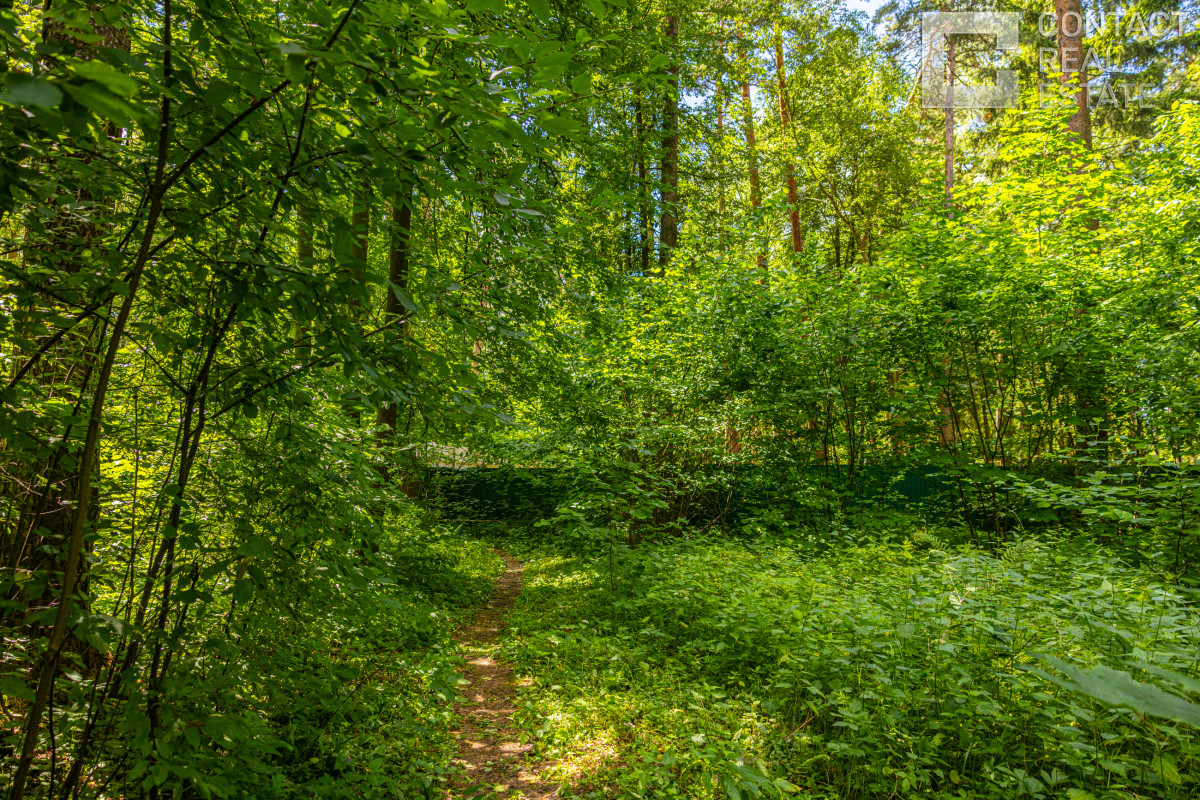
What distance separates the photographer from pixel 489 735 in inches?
154

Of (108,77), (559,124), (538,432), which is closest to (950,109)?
(538,432)

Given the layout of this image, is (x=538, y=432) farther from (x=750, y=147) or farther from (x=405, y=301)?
(x=750, y=147)

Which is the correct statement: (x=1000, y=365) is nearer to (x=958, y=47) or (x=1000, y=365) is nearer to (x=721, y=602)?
(x=721, y=602)

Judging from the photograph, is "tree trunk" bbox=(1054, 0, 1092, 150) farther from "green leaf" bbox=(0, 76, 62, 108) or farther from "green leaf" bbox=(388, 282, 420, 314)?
"green leaf" bbox=(0, 76, 62, 108)

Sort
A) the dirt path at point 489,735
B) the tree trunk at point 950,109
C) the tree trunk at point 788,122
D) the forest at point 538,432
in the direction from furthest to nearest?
1. the tree trunk at point 950,109
2. the tree trunk at point 788,122
3. the dirt path at point 489,735
4. the forest at point 538,432

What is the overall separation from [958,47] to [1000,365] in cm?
1391

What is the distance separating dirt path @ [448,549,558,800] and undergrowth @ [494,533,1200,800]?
0.18 metres

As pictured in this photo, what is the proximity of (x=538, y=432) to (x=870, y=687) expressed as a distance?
18.5ft

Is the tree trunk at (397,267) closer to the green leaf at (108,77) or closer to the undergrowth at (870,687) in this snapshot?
the green leaf at (108,77)

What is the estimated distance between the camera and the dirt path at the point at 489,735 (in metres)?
3.27

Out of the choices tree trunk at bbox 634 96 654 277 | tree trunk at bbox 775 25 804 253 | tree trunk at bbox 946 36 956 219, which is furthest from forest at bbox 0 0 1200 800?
tree trunk at bbox 946 36 956 219

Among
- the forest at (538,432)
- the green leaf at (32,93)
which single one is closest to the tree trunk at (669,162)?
the forest at (538,432)

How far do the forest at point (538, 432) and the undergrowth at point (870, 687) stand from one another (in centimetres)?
4

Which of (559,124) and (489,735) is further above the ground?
(559,124)
